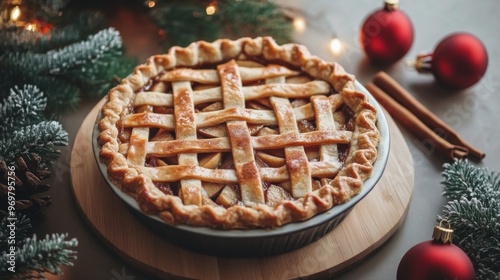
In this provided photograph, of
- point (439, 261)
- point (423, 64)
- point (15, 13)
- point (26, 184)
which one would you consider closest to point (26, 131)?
point (26, 184)

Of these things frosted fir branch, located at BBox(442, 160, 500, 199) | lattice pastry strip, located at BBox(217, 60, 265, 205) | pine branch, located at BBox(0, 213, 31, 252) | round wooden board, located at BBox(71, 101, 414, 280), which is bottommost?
round wooden board, located at BBox(71, 101, 414, 280)

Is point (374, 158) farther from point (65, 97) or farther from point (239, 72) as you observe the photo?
point (65, 97)

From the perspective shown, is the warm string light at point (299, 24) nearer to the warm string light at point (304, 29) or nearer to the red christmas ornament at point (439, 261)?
the warm string light at point (304, 29)

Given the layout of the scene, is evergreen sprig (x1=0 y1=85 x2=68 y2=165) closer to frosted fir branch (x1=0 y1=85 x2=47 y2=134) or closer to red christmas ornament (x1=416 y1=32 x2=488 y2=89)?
frosted fir branch (x1=0 y1=85 x2=47 y2=134)

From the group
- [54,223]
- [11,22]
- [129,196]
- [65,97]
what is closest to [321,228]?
[129,196]

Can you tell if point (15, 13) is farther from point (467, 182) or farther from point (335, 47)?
point (467, 182)

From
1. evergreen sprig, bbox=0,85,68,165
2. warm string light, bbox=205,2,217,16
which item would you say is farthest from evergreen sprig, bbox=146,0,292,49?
evergreen sprig, bbox=0,85,68,165
